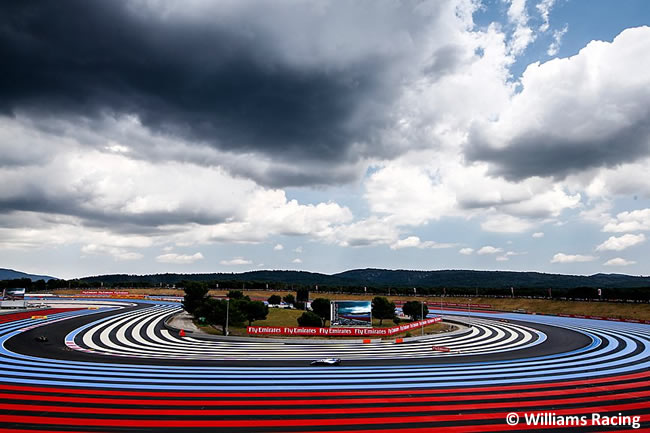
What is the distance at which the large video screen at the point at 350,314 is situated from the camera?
55.0m

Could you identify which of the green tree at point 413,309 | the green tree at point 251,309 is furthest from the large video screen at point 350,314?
the green tree at point 413,309

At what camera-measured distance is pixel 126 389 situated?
25.7m

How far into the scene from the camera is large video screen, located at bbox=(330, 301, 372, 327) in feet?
180

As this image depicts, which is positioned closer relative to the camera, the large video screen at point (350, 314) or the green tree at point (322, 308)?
the large video screen at point (350, 314)

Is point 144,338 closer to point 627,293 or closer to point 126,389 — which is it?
point 126,389

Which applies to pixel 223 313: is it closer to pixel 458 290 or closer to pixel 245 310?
pixel 245 310

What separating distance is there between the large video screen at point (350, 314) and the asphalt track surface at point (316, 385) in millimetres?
6814

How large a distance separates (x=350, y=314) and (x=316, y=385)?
2821cm

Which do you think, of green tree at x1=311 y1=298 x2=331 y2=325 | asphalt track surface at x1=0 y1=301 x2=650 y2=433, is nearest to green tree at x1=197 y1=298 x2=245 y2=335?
asphalt track surface at x1=0 y1=301 x2=650 y2=433

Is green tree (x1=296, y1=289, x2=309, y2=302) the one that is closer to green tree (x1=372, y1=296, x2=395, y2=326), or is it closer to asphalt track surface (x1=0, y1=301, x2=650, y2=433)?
green tree (x1=372, y1=296, x2=395, y2=326)

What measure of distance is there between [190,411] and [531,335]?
48930mm

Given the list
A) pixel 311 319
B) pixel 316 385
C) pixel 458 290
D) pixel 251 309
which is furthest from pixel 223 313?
pixel 458 290

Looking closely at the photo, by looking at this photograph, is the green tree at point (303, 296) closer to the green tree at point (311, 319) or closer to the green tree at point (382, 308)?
the green tree at point (382, 308)

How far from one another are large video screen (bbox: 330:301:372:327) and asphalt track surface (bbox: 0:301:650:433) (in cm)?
681
